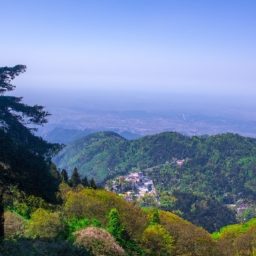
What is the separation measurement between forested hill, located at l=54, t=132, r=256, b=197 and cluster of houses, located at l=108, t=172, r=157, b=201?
6.10 metres

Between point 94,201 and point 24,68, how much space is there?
1064 cm

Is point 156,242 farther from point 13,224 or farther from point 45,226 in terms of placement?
point 13,224

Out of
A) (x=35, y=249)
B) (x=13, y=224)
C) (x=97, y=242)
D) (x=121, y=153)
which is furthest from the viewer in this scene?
(x=121, y=153)

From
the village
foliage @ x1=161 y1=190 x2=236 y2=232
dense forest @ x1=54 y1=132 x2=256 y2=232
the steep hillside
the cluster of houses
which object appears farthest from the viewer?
the steep hillside

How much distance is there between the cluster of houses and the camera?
7309 centimetres

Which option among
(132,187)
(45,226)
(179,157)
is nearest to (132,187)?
(132,187)

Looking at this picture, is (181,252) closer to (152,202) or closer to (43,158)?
(43,158)

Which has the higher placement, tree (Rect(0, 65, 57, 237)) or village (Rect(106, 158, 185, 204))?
tree (Rect(0, 65, 57, 237))

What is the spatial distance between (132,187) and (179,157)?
37.9 meters

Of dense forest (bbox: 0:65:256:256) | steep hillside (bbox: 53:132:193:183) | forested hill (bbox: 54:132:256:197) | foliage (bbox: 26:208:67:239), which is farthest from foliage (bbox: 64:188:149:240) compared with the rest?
steep hillside (bbox: 53:132:193:183)

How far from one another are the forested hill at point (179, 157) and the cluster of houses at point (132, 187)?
6.10 m

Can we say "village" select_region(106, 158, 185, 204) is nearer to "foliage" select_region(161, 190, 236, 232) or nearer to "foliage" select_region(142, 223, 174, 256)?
"foliage" select_region(161, 190, 236, 232)

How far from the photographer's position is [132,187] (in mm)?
78188

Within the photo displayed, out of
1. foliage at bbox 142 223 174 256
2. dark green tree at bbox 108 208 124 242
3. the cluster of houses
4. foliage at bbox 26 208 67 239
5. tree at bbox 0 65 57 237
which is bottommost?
the cluster of houses
